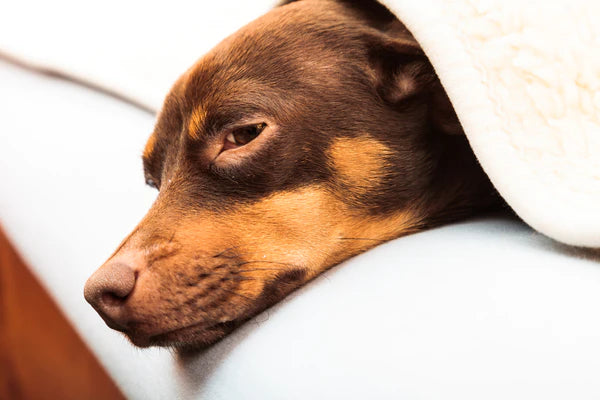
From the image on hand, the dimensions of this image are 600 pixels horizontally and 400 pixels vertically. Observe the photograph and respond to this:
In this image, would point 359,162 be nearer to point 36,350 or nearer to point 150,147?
point 150,147

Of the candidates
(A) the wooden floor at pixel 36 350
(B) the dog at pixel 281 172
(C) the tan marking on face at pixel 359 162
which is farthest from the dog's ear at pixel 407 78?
(A) the wooden floor at pixel 36 350

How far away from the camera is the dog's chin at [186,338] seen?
1.08m

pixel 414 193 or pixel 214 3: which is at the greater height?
pixel 214 3

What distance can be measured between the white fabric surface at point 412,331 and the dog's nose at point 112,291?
142 millimetres

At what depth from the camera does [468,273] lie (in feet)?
2.86

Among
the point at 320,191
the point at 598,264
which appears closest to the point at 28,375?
the point at 320,191

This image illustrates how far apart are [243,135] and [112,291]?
0.41 meters

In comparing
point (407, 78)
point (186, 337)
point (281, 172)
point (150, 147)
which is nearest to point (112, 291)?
point (186, 337)

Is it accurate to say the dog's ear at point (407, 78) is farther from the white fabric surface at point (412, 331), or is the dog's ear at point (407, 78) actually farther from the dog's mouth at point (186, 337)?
the dog's mouth at point (186, 337)

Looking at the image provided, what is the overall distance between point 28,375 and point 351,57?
2342mm

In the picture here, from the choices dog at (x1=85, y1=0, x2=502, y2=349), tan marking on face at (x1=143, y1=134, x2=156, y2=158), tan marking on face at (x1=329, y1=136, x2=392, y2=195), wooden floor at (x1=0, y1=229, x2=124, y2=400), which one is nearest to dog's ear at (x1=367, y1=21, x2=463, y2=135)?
dog at (x1=85, y1=0, x2=502, y2=349)

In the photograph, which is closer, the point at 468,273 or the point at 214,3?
the point at 468,273

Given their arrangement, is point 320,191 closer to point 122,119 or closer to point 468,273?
point 468,273

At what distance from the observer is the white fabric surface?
702mm
